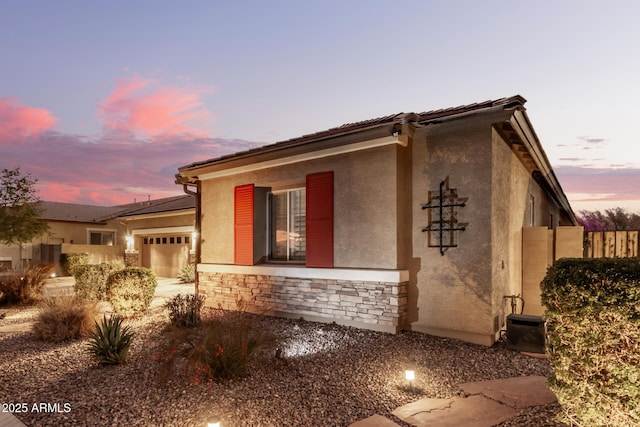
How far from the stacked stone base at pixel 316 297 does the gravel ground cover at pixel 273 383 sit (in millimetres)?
490

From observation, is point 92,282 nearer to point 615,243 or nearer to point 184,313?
point 184,313

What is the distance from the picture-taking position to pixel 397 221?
259 inches

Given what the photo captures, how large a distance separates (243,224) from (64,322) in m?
3.74

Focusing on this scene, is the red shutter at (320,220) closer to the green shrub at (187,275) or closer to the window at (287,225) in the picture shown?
the window at (287,225)

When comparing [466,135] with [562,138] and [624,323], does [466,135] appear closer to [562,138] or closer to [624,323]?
[624,323]

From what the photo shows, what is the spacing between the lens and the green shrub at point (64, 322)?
20.9 feet

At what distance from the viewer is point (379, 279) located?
21.8 feet

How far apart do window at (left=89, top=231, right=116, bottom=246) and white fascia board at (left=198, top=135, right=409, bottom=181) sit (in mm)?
18735

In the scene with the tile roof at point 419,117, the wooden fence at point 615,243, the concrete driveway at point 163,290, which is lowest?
the concrete driveway at point 163,290

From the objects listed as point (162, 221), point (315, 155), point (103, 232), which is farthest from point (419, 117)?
point (103, 232)

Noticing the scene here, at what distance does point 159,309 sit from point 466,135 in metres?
7.70

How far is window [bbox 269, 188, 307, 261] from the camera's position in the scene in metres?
8.26

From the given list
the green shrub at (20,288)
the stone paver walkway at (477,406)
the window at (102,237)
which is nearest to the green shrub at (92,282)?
the green shrub at (20,288)

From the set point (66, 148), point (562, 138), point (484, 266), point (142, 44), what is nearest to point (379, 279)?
point (484, 266)
